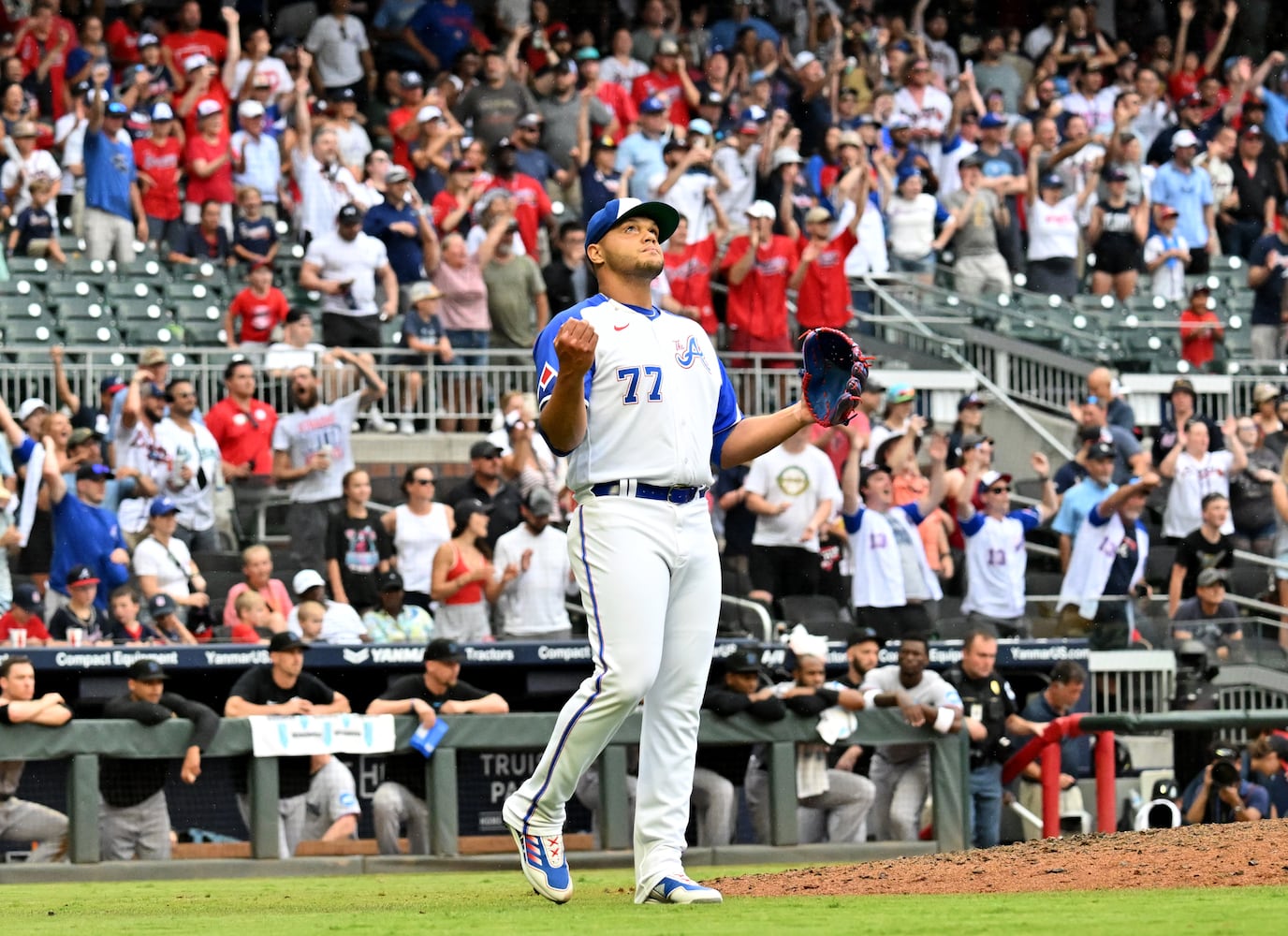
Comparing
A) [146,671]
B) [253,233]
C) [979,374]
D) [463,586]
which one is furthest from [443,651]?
[979,374]

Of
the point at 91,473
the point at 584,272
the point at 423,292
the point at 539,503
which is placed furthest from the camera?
the point at 584,272

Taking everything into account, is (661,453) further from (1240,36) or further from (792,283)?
(1240,36)

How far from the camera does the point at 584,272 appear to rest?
54.6 ft

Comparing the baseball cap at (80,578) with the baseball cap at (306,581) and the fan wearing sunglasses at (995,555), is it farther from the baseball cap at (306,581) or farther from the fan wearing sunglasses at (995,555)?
the fan wearing sunglasses at (995,555)

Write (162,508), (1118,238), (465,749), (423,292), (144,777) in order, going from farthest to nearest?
(1118,238)
(423,292)
(162,508)
(465,749)
(144,777)

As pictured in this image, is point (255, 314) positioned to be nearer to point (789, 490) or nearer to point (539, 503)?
point (539, 503)

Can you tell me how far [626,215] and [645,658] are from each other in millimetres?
1289

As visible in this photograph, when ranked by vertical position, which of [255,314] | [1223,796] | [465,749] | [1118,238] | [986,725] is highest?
[1118,238]

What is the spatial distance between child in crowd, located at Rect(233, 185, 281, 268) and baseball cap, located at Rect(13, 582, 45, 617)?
16.9ft

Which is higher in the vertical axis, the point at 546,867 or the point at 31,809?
the point at 546,867

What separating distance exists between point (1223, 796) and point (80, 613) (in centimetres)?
615

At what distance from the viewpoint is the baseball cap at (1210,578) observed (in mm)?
14094

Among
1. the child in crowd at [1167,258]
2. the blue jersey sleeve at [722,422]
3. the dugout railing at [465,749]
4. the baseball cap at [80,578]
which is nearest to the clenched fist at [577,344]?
the blue jersey sleeve at [722,422]

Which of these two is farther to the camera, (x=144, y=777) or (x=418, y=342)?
(x=418, y=342)
